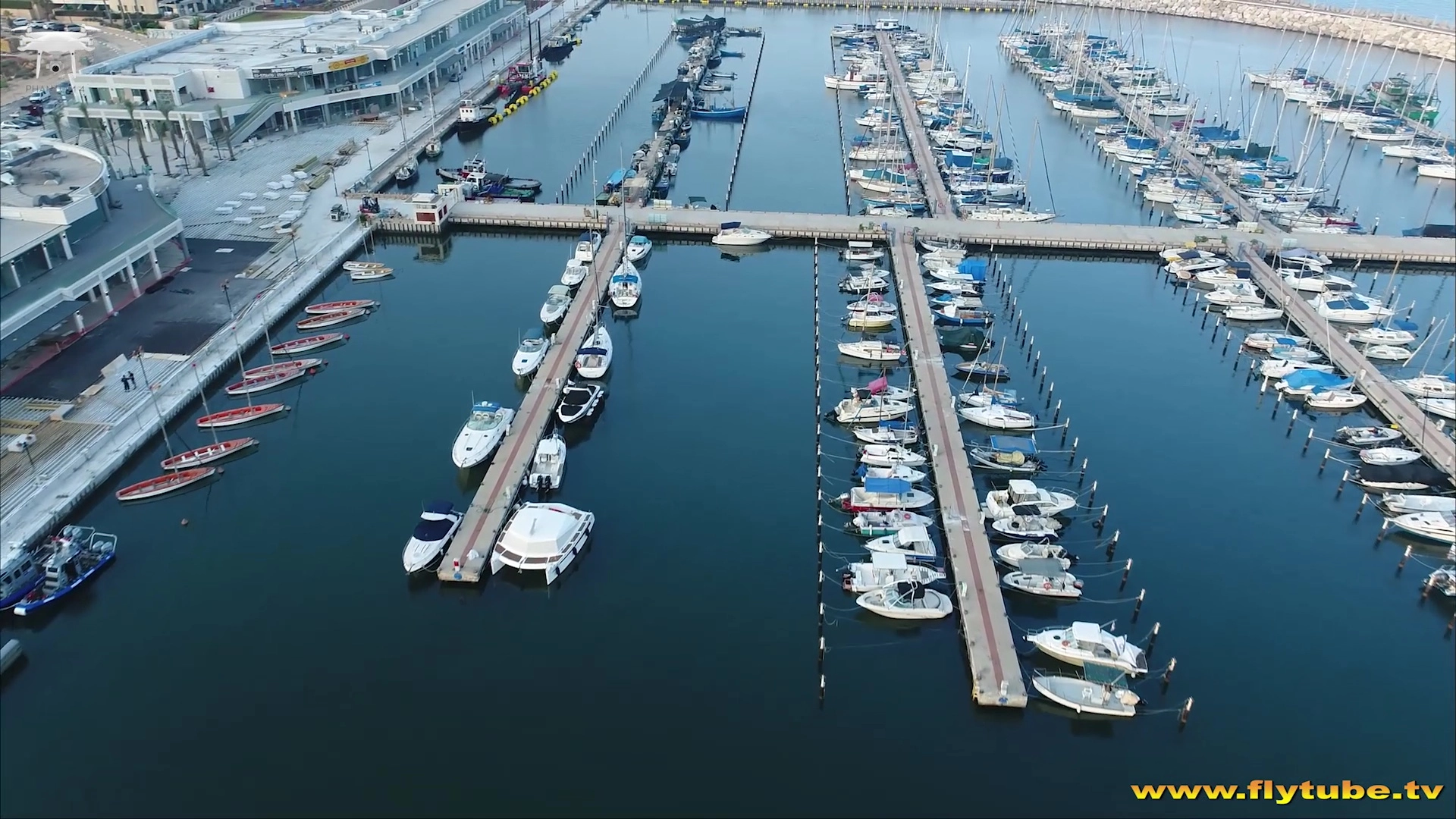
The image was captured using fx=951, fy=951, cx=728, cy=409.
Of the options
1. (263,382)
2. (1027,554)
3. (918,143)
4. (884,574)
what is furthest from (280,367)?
(918,143)

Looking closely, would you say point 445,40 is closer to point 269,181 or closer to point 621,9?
point 269,181

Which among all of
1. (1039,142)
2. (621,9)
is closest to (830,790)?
(1039,142)

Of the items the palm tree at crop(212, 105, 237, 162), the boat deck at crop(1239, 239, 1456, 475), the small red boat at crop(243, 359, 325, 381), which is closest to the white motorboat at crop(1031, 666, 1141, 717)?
the boat deck at crop(1239, 239, 1456, 475)

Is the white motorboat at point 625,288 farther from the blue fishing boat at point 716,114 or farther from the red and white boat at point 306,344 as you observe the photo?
the blue fishing boat at point 716,114

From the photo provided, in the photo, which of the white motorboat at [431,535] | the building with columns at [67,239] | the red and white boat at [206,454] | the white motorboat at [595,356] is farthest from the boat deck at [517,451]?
the building with columns at [67,239]

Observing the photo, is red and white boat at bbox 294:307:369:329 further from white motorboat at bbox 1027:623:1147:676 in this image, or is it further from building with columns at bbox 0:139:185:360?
white motorboat at bbox 1027:623:1147:676

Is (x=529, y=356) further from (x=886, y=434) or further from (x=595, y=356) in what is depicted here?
(x=886, y=434)
